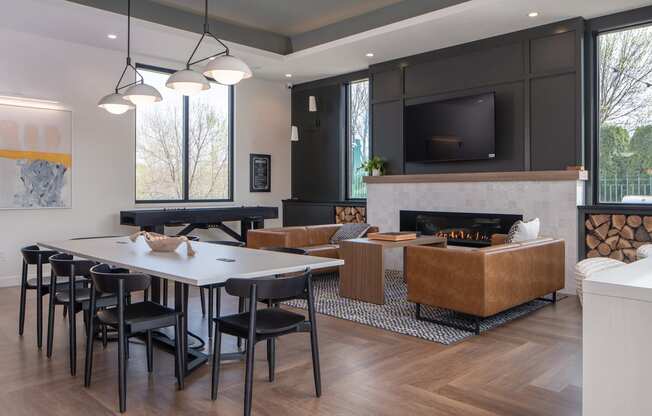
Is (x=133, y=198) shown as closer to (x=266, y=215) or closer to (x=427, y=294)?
(x=266, y=215)

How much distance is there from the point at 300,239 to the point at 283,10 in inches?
115

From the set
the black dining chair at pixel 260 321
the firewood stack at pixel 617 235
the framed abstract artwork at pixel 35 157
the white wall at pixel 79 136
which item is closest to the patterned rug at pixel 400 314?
the firewood stack at pixel 617 235

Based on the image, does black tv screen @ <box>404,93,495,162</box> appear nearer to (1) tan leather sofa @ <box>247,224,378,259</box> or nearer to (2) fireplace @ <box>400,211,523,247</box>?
(2) fireplace @ <box>400,211,523,247</box>

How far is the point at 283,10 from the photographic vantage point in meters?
6.62

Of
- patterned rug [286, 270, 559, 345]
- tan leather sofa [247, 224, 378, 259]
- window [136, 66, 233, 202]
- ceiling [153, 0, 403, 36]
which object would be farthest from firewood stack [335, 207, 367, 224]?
ceiling [153, 0, 403, 36]

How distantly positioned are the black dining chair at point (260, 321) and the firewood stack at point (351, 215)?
5.05 metres

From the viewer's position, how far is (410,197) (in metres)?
7.01

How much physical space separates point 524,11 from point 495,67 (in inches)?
37.1

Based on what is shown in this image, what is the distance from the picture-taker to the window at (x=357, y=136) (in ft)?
26.6

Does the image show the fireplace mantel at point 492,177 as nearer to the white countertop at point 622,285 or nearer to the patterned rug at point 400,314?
the patterned rug at point 400,314

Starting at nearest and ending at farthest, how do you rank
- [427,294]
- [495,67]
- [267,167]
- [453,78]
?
[427,294]
[495,67]
[453,78]
[267,167]

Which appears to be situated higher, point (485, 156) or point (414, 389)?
point (485, 156)

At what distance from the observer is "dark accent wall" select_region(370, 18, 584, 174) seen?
570 centimetres

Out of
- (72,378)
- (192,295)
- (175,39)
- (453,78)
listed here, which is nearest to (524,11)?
(453,78)
